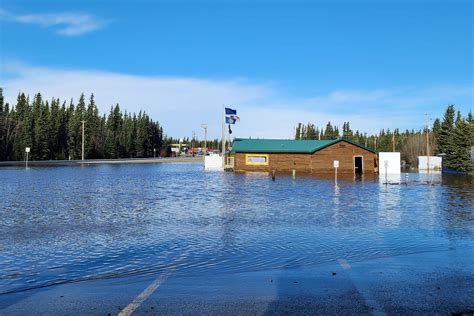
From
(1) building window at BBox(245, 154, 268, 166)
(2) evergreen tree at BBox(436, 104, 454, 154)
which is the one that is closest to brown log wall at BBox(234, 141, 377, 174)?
(1) building window at BBox(245, 154, 268, 166)

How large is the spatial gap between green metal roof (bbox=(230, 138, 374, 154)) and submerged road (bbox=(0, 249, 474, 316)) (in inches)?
1897

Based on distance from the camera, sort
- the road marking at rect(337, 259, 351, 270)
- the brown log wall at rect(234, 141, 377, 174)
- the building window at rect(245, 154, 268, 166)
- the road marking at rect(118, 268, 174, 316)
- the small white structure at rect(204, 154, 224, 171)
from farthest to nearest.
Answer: the small white structure at rect(204, 154, 224, 171)
the building window at rect(245, 154, 268, 166)
the brown log wall at rect(234, 141, 377, 174)
the road marking at rect(337, 259, 351, 270)
the road marking at rect(118, 268, 174, 316)

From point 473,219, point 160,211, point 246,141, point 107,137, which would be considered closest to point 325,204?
point 473,219

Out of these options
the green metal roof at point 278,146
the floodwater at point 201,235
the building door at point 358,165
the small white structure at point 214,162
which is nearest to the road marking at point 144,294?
the floodwater at point 201,235

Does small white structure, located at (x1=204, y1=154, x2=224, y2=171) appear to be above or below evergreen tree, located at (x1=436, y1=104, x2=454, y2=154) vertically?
below

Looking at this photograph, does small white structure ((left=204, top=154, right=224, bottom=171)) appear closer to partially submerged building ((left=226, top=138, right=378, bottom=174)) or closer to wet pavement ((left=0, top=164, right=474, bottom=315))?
partially submerged building ((left=226, top=138, right=378, bottom=174))

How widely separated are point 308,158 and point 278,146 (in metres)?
4.49

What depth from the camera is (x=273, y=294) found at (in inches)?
258

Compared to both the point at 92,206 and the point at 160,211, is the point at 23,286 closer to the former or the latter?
the point at 160,211

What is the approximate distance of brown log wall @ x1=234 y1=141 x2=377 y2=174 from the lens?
56.1m

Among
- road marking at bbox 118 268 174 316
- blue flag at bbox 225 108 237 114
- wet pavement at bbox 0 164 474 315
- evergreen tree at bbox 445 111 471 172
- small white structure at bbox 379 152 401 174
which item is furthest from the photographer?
blue flag at bbox 225 108 237 114

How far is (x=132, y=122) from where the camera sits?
445 ft

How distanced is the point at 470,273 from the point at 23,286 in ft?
25.8

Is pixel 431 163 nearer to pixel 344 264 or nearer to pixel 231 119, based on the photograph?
pixel 231 119
